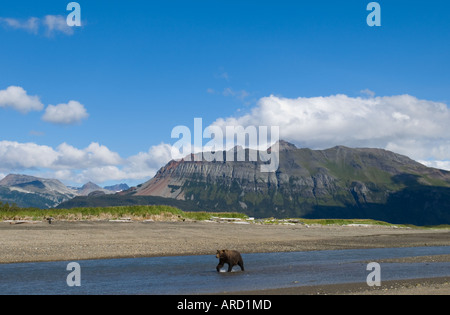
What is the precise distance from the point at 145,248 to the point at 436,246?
1385 inches

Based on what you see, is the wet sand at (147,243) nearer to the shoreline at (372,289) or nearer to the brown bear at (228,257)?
the shoreline at (372,289)

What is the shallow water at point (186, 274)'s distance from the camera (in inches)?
913

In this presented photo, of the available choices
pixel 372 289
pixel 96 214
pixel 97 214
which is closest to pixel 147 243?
pixel 372 289

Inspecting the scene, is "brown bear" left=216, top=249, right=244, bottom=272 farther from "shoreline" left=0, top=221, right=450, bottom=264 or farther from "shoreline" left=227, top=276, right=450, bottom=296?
"shoreline" left=0, top=221, right=450, bottom=264

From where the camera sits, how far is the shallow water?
23188 millimetres

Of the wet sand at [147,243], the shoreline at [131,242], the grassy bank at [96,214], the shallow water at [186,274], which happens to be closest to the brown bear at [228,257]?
the shallow water at [186,274]

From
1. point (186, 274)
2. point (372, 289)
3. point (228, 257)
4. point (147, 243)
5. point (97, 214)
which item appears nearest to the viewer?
point (372, 289)

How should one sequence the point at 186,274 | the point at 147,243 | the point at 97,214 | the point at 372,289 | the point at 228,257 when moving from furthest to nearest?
the point at 97,214 → the point at 147,243 → the point at 228,257 → the point at 186,274 → the point at 372,289

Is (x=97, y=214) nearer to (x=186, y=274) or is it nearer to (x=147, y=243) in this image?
(x=147, y=243)

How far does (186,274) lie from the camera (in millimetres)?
28188

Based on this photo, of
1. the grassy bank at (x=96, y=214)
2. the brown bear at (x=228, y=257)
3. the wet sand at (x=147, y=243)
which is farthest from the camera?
the grassy bank at (x=96, y=214)

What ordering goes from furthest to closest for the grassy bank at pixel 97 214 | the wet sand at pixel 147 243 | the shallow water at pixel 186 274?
the grassy bank at pixel 97 214 < the wet sand at pixel 147 243 < the shallow water at pixel 186 274

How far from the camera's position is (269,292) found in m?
21.8

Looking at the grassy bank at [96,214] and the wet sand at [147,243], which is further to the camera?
the grassy bank at [96,214]
